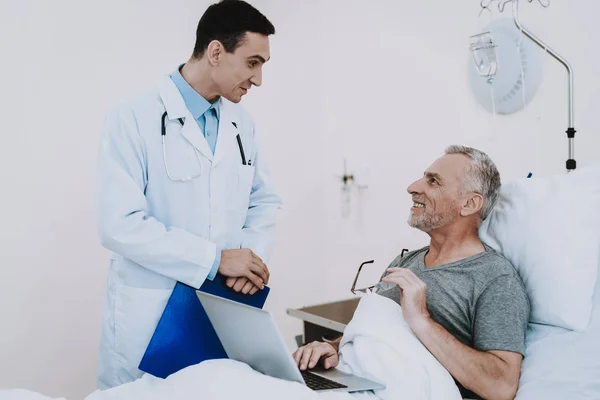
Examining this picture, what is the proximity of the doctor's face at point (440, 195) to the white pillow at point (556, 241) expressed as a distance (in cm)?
14

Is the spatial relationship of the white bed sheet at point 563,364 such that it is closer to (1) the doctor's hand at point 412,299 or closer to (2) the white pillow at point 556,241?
(2) the white pillow at point 556,241

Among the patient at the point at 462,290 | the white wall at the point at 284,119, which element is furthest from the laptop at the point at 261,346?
the white wall at the point at 284,119

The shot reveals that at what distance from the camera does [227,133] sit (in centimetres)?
177

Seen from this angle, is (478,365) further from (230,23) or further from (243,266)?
(230,23)

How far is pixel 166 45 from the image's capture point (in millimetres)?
2605

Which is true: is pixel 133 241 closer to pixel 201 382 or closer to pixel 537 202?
pixel 201 382

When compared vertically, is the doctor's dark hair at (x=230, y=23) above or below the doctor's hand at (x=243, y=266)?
above

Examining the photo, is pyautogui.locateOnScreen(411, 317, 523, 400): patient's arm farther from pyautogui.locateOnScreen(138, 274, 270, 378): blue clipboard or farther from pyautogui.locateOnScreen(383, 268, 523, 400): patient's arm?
pyautogui.locateOnScreen(138, 274, 270, 378): blue clipboard

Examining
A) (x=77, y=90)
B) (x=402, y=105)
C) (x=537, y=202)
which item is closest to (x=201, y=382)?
(x=537, y=202)

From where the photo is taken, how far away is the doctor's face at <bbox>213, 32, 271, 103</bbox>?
166cm

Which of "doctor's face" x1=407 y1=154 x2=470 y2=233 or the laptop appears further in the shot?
"doctor's face" x1=407 y1=154 x2=470 y2=233

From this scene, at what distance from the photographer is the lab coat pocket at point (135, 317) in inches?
63.7

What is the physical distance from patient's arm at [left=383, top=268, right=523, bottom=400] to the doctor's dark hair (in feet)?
2.63

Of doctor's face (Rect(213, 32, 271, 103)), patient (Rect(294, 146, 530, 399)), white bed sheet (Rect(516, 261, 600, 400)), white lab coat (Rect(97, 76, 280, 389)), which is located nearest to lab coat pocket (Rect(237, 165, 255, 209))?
white lab coat (Rect(97, 76, 280, 389))
